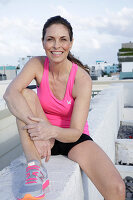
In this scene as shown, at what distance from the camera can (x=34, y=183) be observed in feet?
4.30

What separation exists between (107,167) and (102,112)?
192cm

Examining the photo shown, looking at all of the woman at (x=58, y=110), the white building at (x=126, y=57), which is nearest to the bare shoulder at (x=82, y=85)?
the woman at (x=58, y=110)

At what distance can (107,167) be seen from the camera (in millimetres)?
1629

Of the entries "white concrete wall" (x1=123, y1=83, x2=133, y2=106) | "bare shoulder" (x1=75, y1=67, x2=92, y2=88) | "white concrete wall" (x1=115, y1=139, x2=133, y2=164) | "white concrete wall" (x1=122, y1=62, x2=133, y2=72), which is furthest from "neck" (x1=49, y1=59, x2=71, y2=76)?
"white concrete wall" (x1=122, y1=62, x2=133, y2=72)

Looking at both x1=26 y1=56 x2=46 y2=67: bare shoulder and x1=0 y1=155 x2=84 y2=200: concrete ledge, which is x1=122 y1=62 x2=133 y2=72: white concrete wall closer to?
x1=26 y1=56 x2=46 y2=67: bare shoulder

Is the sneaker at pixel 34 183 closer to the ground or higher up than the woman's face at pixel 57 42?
closer to the ground

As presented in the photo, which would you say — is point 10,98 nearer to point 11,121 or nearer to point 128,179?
point 128,179

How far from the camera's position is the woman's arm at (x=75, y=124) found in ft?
5.33

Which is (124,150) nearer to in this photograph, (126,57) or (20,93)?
(20,93)

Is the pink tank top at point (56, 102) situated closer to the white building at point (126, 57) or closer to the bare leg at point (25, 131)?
the bare leg at point (25, 131)

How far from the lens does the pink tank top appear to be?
193 cm

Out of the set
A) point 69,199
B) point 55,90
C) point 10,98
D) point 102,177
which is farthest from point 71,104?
point 69,199

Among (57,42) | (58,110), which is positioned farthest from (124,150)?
(57,42)

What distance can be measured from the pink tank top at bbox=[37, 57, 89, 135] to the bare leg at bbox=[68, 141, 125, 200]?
291mm
